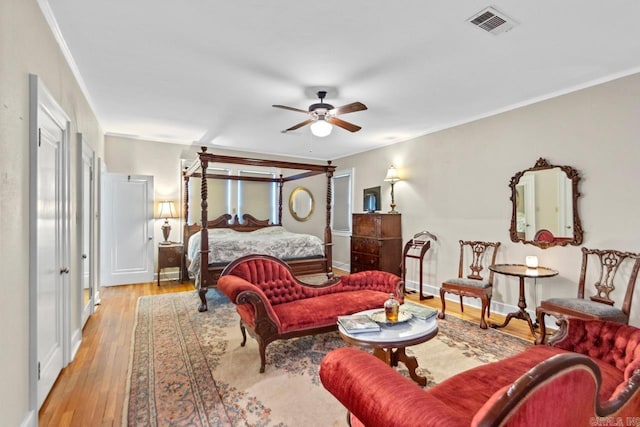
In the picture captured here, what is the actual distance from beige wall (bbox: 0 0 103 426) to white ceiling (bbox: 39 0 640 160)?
50cm

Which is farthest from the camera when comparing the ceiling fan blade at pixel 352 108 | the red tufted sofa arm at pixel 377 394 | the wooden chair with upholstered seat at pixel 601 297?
the ceiling fan blade at pixel 352 108

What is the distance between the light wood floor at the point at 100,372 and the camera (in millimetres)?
2117

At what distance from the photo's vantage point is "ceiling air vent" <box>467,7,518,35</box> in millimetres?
2219

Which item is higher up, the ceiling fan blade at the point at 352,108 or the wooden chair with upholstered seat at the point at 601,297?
the ceiling fan blade at the point at 352,108

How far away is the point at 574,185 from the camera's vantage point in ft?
11.5

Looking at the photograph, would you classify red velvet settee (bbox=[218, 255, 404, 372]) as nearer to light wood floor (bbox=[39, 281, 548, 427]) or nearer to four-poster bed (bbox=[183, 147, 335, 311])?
light wood floor (bbox=[39, 281, 548, 427])

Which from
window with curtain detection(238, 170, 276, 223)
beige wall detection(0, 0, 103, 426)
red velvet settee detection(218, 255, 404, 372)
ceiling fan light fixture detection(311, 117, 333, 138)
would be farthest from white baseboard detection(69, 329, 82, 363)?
window with curtain detection(238, 170, 276, 223)

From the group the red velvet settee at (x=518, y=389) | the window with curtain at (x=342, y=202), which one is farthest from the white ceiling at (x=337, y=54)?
the window with curtain at (x=342, y=202)

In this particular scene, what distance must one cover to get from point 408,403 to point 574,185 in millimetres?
3622

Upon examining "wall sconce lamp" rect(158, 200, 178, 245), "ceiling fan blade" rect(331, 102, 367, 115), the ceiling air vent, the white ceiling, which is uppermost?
the white ceiling

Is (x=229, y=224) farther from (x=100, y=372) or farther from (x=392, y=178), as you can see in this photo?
(x=100, y=372)

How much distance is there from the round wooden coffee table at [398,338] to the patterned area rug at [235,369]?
248mm

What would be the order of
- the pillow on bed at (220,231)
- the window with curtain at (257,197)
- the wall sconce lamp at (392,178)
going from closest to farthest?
1. the wall sconce lamp at (392,178)
2. the pillow on bed at (220,231)
3. the window with curtain at (257,197)

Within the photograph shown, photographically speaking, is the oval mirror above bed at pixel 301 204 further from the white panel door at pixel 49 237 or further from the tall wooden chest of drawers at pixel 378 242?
the white panel door at pixel 49 237
